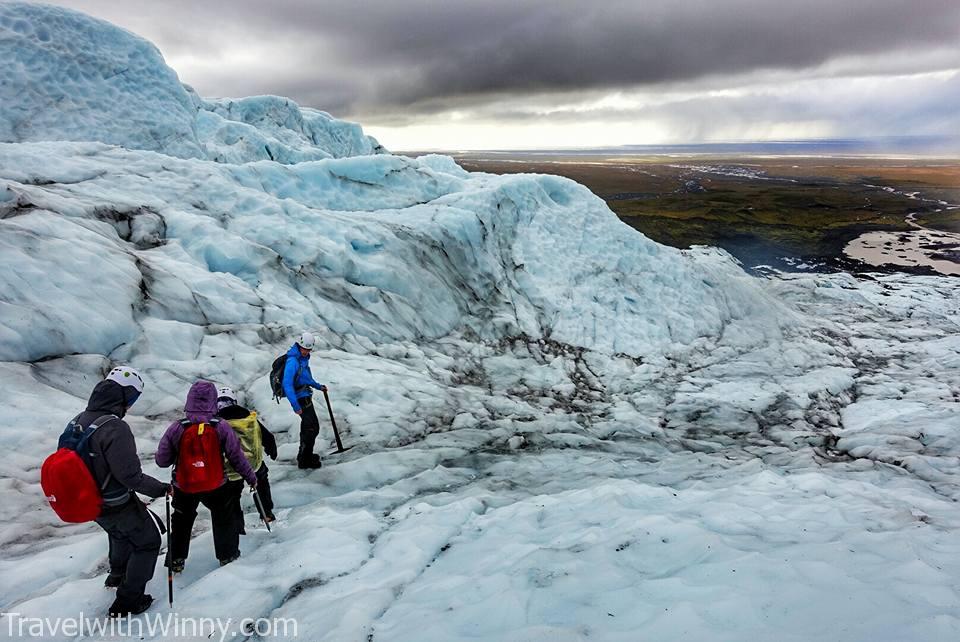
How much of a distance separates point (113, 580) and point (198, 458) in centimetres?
148

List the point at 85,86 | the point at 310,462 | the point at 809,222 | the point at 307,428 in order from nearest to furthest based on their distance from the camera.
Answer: the point at 307,428, the point at 310,462, the point at 85,86, the point at 809,222

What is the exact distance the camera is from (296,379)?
7.56 metres

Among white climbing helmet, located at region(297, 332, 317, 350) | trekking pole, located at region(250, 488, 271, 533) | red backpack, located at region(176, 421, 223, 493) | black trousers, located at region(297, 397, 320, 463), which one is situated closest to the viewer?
red backpack, located at region(176, 421, 223, 493)

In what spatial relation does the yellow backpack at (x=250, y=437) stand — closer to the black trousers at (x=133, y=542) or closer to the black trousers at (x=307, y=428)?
the black trousers at (x=133, y=542)

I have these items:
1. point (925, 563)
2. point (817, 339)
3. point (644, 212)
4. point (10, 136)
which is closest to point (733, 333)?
point (817, 339)

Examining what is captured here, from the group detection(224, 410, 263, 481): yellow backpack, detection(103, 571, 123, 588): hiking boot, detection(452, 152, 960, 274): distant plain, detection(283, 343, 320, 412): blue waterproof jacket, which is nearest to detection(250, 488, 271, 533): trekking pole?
detection(224, 410, 263, 481): yellow backpack

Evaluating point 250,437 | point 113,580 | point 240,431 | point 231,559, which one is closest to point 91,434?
point 240,431

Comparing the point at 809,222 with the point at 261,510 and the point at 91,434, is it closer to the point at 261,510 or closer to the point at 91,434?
the point at 261,510

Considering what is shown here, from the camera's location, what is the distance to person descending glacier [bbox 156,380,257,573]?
482cm

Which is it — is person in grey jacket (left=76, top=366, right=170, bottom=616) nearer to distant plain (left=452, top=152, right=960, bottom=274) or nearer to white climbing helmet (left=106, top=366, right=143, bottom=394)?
white climbing helmet (left=106, top=366, right=143, bottom=394)

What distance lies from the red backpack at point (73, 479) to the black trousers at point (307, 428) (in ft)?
11.5

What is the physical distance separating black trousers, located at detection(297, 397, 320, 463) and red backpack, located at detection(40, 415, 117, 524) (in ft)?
11.5

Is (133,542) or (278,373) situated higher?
(278,373)

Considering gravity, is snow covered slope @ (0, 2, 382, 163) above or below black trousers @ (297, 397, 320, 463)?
above
